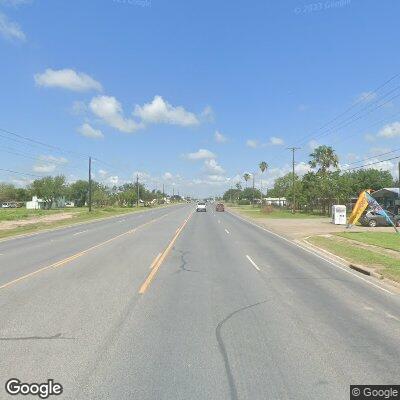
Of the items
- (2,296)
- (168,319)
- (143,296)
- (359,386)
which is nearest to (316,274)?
(143,296)

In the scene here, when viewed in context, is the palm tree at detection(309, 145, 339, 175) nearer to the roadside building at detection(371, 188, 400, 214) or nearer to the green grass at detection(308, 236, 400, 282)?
the roadside building at detection(371, 188, 400, 214)

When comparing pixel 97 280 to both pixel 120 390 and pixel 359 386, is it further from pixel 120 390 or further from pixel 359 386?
pixel 359 386

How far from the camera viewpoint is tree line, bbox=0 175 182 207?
5330 inches

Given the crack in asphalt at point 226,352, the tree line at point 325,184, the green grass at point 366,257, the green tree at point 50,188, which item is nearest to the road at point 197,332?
the crack in asphalt at point 226,352

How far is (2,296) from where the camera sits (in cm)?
1122

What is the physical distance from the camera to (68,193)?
166 metres

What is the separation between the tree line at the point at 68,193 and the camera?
135 meters

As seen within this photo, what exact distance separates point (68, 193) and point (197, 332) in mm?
163225

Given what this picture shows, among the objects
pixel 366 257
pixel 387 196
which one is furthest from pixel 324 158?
pixel 366 257

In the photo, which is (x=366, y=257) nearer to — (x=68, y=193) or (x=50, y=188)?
(x=50, y=188)

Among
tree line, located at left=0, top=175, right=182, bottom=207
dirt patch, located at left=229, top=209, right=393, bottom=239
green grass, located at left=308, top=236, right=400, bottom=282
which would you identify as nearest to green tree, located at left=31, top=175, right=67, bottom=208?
tree line, located at left=0, top=175, right=182, bottom=207

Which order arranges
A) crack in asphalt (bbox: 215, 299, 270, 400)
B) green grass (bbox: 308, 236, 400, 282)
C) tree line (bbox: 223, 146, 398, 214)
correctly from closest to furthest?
crack in asphalt (bbox: 215, 299, 270, 400)
green grass (bbox: 308, 236, 400, 282)
tree line (bbox: 223, 146, 398, 214)

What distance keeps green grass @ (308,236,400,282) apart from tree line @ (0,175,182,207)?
382ft

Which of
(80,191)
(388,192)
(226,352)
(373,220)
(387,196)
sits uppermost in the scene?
(80,191)
